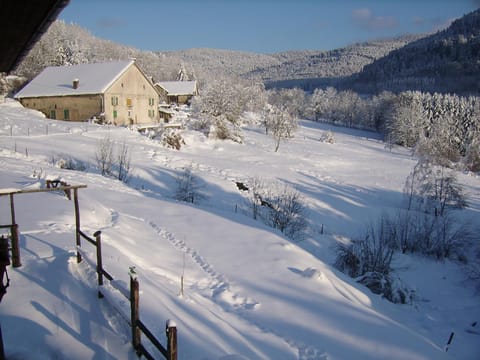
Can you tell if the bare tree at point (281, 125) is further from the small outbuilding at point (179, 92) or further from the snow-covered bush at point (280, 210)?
the small outbuilding at point (179, 92)

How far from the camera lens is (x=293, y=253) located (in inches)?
480

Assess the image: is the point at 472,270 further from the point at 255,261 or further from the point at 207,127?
the point at 207,127

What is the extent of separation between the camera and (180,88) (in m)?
78.9

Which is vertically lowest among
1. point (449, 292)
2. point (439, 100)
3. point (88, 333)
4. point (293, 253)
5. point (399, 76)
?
point (449, 292)

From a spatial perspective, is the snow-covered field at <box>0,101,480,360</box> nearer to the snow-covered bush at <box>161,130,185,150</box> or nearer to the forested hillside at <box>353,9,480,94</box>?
the snow-covered bush at <box>161,130,185,150</box>

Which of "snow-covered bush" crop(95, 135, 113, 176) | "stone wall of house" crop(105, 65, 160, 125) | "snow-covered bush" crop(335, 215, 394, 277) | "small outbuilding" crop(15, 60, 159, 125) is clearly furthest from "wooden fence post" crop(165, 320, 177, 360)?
"stone wall of house" crop(105, 65, 160, 125)

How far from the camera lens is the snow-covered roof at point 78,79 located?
40.9 meters

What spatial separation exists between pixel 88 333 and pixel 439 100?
9598cm

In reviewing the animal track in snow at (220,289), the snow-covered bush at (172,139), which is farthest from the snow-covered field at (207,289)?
the snow-covered bush at (172,139)

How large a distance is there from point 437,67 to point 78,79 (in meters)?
Result: 142

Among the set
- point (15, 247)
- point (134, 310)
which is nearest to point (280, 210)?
point (15, 247)

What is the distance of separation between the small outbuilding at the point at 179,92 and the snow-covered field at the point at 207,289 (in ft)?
183

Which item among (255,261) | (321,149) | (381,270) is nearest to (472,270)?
(381,270)

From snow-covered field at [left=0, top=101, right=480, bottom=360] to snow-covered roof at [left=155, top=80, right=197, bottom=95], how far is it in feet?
184
